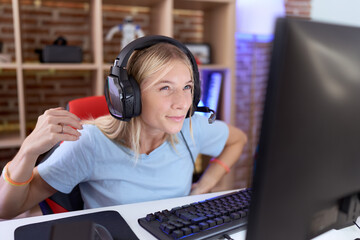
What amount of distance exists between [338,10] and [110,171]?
8.79 ft

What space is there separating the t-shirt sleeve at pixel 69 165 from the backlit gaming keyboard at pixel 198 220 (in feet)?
0.99

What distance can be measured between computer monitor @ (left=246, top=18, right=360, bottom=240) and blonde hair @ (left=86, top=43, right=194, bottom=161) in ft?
1.93

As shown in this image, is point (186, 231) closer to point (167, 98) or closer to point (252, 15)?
point (167, 98)

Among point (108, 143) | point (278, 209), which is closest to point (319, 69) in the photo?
point (278, 209)

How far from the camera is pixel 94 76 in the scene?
200cm

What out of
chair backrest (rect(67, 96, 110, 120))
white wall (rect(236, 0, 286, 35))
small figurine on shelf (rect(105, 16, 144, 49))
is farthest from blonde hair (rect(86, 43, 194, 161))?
white wall (rect(236, 0, 286, 35))

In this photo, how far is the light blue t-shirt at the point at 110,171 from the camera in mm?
941

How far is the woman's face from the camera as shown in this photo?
0.95m

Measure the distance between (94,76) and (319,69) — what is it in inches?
69.4

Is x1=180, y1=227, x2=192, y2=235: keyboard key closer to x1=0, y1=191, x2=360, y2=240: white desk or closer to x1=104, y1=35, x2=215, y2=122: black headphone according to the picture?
x1=0, y1=191, x2=360, y2=240: white desk

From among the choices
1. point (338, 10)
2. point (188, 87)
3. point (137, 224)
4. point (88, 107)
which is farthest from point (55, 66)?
point (338, 10)

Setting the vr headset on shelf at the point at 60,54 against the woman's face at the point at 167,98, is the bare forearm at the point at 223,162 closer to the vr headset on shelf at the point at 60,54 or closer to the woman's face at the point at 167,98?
the woman's face at the point at 167,98

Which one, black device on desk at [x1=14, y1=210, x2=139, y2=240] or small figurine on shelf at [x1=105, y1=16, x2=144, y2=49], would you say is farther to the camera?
small figurine on shelf at [x1=105, y1=16, x2=144, y2=49]

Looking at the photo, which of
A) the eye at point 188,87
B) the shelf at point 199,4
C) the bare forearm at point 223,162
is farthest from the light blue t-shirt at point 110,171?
the shelf at point 199,4
